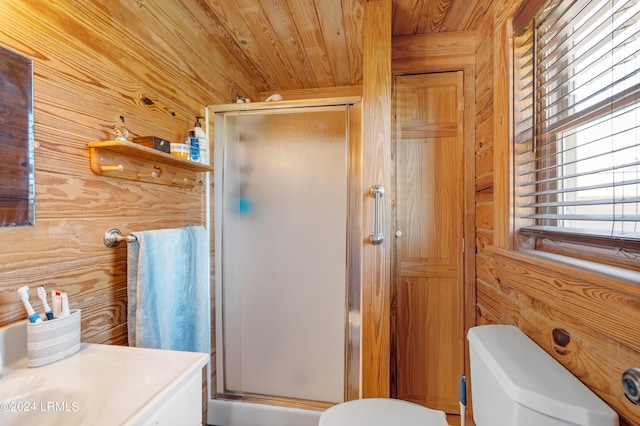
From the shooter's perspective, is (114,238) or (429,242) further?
(429,242)

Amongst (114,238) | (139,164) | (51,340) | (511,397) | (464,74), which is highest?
(464,74)

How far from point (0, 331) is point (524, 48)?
6.16 ft

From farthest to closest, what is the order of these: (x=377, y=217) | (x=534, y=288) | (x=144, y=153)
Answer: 1. (x=377, y=217)
2. (x=144, y=153)
3. (x=534, y=288)

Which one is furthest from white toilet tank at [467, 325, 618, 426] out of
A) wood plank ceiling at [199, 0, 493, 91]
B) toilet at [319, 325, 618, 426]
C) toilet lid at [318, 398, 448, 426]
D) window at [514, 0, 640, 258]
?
wood plank ceiling at [199, 0, 493, 91]

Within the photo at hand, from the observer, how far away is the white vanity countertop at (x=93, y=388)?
0.58 m

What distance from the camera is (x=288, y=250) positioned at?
1544 millimetres

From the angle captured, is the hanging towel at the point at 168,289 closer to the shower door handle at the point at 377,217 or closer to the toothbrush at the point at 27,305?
the toothbrush at the point at 27,305

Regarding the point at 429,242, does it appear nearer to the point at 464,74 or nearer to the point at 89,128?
the point at 464,74

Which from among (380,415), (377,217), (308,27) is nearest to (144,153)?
(377,217)

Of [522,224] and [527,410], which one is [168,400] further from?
[522,224]

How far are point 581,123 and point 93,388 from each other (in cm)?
147

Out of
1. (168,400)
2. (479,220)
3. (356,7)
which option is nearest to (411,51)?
(356,7)

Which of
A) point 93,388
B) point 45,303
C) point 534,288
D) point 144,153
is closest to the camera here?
point 93,388

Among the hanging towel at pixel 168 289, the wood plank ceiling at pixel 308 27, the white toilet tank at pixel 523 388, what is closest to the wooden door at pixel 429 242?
the wood plank ceiling at pixel 308 27
